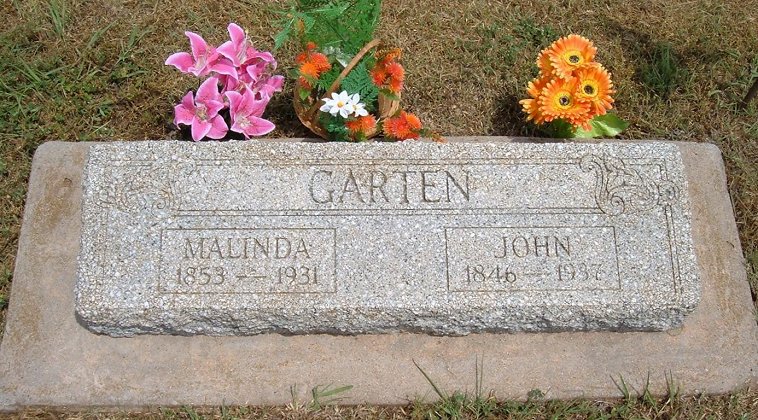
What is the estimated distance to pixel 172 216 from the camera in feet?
8.54

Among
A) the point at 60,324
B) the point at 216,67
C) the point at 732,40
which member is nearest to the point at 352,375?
the point at 60,324

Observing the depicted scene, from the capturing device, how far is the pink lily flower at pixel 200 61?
119 inches

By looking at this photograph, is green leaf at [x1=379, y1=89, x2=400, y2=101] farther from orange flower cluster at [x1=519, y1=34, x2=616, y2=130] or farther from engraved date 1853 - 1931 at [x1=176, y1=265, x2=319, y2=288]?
engraved date 1853 - 1931 at [x1=176, y1=265, x2=319, y2=288]

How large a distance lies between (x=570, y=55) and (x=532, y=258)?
1.02 metres

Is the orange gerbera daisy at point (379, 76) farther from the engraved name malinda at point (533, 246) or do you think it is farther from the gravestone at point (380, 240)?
the engraved name malinda at point (533, 246)

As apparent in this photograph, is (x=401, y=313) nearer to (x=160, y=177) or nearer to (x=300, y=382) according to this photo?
(x=300, y=382)

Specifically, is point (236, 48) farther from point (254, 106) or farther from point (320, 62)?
point (320, 62)

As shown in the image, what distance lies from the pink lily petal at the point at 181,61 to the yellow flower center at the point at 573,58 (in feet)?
5.50

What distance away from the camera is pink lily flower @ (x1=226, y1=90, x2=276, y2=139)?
3.03 meters

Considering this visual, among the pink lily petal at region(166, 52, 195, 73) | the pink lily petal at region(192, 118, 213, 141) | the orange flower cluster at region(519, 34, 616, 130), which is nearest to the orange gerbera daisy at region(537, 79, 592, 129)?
the orange flower cluster at region(519, 34, 616, 130)

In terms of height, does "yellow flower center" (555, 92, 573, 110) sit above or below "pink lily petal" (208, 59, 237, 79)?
below

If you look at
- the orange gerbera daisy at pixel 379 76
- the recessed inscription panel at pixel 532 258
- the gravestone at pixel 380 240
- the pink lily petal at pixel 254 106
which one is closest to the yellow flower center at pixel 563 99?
the gravestone at pixel 380 240

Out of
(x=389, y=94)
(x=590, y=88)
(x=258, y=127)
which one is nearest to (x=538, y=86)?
(x=590, y=88)

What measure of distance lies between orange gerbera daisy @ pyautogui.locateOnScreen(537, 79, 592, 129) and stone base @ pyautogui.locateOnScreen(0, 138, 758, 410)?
3.08 ft
